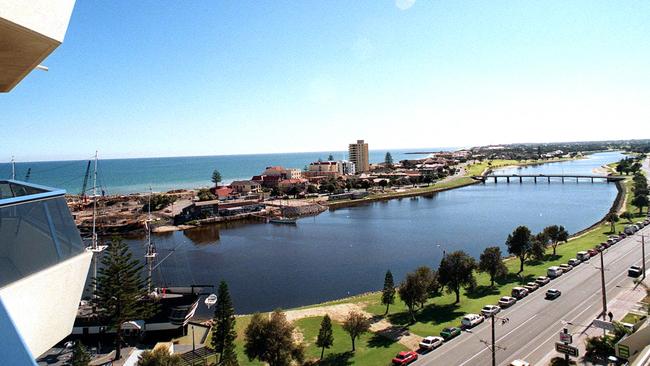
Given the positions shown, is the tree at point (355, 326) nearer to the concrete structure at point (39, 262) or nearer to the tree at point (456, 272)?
the tree at point (456, 272)

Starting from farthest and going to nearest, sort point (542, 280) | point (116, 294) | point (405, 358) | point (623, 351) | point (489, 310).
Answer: point (542, 280)
point (116, 294)
point (489, 310)
point (405, 358)
point (623, 351)

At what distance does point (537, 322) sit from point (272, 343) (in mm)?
7919

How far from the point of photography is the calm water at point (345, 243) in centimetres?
1986

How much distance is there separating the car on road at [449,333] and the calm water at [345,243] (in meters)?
6.90

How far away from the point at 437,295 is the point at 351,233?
655 inches

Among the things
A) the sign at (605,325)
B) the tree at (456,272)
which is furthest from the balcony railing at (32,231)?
the tree at (456,272)

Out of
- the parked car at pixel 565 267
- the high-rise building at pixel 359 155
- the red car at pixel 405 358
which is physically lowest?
the parked car at pixel 565 267

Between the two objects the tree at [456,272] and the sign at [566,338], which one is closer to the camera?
the sign at [566,338]

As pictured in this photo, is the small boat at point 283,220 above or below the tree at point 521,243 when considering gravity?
below

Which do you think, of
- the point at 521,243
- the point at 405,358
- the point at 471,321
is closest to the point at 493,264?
the point at 521,243

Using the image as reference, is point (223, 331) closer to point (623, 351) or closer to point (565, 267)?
point (623, 351)

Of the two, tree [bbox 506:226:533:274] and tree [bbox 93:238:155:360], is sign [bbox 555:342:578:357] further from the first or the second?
tree [bbox 93:238:155:360]

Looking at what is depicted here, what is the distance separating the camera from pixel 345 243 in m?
28.8

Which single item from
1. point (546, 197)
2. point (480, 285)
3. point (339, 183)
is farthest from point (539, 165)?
point (480, 285)
